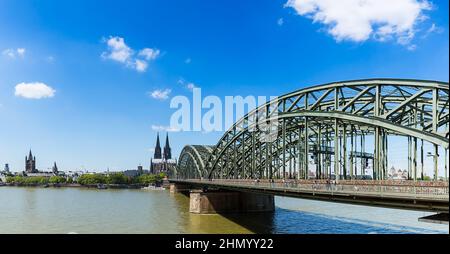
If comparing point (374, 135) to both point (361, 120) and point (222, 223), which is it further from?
point (222, 223)

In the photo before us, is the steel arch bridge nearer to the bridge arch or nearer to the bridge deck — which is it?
the bridge deck

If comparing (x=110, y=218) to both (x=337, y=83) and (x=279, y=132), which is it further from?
(x=337, y=83)

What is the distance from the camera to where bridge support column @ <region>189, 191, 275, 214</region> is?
213ft

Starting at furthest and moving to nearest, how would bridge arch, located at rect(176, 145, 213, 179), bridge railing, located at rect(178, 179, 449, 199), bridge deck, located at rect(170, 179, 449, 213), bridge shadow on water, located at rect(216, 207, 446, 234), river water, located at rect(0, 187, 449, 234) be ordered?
bridge arch, located at rect(176, 145, 213, 179) < river water, located at rect(0, 187, 449, 234) < bridge shadow on water, located at rect(216, 207, 446, 234) < bridge railing, located at rect(178, 179, 449, 199) < bridge deck, located at rect(170, 179, 449, 213)

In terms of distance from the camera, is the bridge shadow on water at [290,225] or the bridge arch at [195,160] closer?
the bridge shadow on water at [290,225]

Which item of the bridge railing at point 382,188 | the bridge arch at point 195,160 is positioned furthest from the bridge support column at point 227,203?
the bridge arch at point 195,160

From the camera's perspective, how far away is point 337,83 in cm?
3925

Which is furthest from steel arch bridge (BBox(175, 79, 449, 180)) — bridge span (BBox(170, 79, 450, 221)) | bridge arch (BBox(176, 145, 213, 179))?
bridge arch (BBox(176, 145, 213, 179))

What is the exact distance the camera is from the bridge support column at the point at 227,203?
65000mm

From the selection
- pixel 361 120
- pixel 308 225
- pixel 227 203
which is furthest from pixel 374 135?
pixel 227 203

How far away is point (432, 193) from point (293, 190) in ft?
44.7

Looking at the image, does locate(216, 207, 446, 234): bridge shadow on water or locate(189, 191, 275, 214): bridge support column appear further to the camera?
locate(189, 191, 275, 214): bridge support column

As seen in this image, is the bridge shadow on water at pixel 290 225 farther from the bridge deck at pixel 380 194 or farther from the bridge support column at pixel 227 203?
the bridge deck at pixel 380 194

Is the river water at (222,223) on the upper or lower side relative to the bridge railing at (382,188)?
lower
